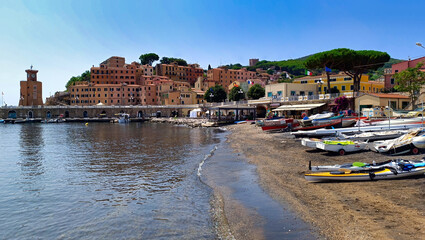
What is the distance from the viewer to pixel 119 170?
18.5 metres

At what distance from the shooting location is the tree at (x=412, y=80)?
40969 mm

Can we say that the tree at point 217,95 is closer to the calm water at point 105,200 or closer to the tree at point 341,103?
the tree at point 341,103

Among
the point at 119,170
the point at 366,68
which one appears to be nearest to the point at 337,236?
the point at 119,170

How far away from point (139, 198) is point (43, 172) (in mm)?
9885

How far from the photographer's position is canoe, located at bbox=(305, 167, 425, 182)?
12.2m

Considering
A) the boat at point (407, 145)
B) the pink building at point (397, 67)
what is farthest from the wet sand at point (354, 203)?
the pink building at point (397, 67)

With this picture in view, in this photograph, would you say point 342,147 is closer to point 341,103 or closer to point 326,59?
point 341,103

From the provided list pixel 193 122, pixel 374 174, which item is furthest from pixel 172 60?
pixel 374 174

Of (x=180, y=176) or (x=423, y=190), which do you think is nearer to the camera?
(x=423, y=190)

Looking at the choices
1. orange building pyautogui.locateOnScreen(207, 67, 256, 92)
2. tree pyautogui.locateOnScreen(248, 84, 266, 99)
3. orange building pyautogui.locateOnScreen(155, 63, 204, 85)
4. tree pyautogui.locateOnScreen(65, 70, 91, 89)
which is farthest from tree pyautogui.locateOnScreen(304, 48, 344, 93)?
tree pyautogui.locateOnScreen(65, 70, 91, 89)

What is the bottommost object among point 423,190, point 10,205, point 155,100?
point 10,205

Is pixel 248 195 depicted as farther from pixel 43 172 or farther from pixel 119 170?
pixel 43 172

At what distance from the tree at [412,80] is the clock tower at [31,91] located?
114m

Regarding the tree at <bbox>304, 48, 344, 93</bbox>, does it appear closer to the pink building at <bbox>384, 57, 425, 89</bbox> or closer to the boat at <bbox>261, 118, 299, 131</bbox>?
the pink building at <bbox>384, 57, 425, 89</bbox>
